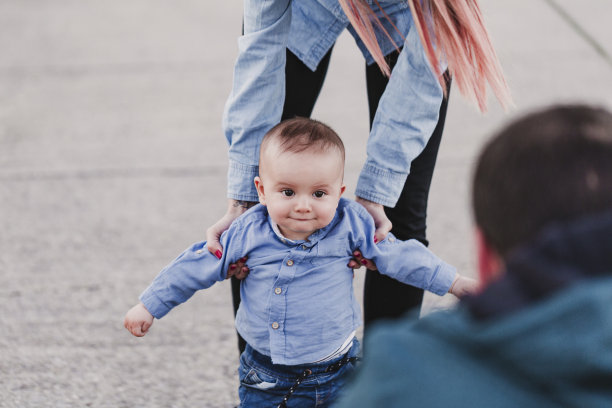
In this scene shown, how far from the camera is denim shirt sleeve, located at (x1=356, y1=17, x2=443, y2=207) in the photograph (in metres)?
1.97

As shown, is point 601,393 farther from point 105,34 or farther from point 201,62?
point 105,34

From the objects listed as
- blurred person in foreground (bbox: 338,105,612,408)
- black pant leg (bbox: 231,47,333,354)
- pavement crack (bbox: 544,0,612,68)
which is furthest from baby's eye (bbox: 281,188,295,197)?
pavement crack (bbox: 544,0,612,68)

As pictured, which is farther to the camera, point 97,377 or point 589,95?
point 589,95

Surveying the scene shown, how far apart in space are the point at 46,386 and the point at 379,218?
1219 millimetres

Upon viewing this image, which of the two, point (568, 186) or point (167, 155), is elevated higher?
point (568, 186)

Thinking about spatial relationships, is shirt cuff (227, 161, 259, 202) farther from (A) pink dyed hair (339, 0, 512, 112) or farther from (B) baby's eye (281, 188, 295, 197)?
(A) pink dyed hair (339, 0, 512, 112)

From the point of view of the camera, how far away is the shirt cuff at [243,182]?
6.78 feet

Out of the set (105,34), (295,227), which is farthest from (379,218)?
(105,34)

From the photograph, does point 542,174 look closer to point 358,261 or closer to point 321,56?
point 358,261

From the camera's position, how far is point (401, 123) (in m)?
2.00

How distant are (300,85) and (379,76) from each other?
0.22 metres

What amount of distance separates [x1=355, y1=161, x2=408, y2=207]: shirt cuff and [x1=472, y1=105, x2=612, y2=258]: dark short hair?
3.20 feet

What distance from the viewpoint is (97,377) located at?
8.23 feet

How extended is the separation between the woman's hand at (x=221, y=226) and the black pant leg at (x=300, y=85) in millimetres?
245
